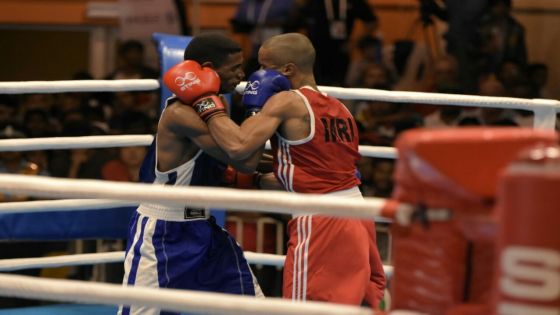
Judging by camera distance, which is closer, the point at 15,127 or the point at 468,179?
the point at 468,179

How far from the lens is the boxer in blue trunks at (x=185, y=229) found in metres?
3.48

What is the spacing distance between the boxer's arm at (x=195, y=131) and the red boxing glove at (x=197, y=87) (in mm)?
27

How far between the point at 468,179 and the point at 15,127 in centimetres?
530

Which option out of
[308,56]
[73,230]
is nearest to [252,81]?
A: [308,56]

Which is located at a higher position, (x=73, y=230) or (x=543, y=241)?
(x=543, y=241)

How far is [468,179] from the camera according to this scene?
1.97 meters

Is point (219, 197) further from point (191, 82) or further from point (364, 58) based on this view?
point (364, 58)

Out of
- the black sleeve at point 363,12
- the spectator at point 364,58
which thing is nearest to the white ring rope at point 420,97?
the spectator at point 364,58

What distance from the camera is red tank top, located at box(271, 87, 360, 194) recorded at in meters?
3.64

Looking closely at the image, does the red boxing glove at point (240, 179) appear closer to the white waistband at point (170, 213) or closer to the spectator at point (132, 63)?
the white waistband at point (170, 213)

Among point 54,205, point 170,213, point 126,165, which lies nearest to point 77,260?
point 54,205

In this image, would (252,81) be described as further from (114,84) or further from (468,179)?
(468,179)

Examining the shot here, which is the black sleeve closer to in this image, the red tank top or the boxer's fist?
the red tank top

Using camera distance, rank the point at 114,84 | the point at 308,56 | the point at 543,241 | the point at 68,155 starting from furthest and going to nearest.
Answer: the point at 68,155, the point at 114,84, the point at 308,56, the point at 543,241
